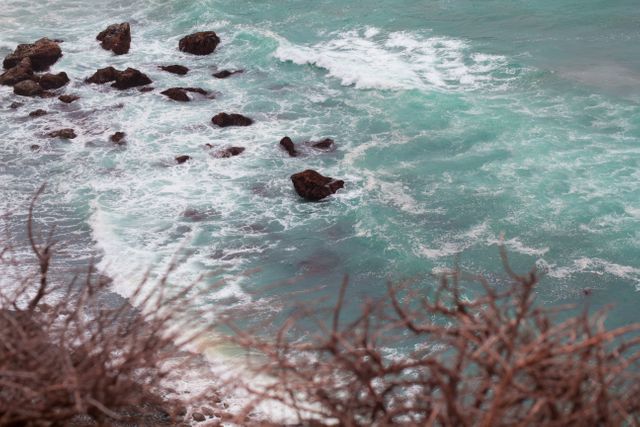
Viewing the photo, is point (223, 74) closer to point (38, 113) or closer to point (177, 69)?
point (177, 69)

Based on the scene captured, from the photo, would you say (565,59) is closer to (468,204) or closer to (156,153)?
(468,204)

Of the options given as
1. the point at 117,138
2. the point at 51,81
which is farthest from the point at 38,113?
the point at 117,138

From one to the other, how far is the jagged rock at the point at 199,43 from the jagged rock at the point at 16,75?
6242 mm

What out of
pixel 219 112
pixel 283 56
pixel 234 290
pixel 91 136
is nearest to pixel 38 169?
pixel 91 136

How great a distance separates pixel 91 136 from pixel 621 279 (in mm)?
16592

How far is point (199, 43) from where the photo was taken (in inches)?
1273

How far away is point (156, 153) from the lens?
78.7ft

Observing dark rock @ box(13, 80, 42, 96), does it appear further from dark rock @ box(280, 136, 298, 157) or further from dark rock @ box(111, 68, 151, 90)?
Answer: dark rock @ box(280, 136, 298, 157)

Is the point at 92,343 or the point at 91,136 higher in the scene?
the point at 92,343

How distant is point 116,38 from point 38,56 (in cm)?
330

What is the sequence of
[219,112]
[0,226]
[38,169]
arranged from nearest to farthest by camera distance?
[0,226] < [38,169] < [219,112]

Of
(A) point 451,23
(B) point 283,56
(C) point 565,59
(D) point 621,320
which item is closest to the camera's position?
(D) point 621,320

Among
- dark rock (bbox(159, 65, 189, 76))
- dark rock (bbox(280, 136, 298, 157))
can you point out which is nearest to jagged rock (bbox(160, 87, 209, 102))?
dark rock (bbox(159, 65, 189, 76))

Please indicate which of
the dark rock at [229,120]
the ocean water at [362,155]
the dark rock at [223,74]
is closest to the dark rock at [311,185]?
the ocean water at [362,155]
